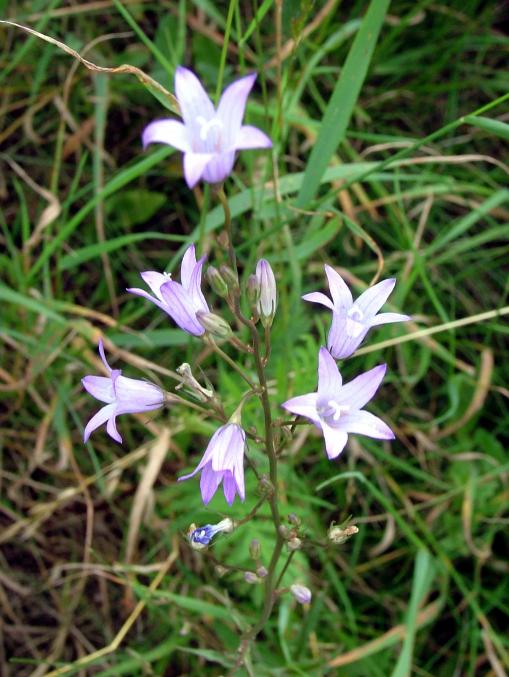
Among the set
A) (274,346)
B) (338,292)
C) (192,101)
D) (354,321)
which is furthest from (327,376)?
(274,346)

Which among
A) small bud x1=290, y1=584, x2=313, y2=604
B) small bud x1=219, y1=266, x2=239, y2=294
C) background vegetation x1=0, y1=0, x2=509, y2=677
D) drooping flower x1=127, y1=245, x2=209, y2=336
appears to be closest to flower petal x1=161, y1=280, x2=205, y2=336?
drooping flower x1=127, y1=245, x2=209, y2=336

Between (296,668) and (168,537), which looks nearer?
(296,668)

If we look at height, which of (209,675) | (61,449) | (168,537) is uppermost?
(61,449)

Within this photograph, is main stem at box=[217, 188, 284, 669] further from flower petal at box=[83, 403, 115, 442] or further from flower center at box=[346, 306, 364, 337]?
flower petal at box=[83, 403, 115, 442]

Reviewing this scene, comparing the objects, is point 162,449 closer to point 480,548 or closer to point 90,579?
point 90,579

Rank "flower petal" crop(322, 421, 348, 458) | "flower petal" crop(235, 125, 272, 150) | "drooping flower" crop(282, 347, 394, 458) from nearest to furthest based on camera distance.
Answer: "flower petal" crop(235, 125, 272, 150)
"flower petal" crop(322, 421, 348, 458)
"drooping flower" crop(282, 347, 394, 458)

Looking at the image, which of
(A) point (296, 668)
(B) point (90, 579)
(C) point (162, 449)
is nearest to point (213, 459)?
(A) point (296, 668)

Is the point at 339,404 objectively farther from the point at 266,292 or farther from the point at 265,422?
the point at 266,292
